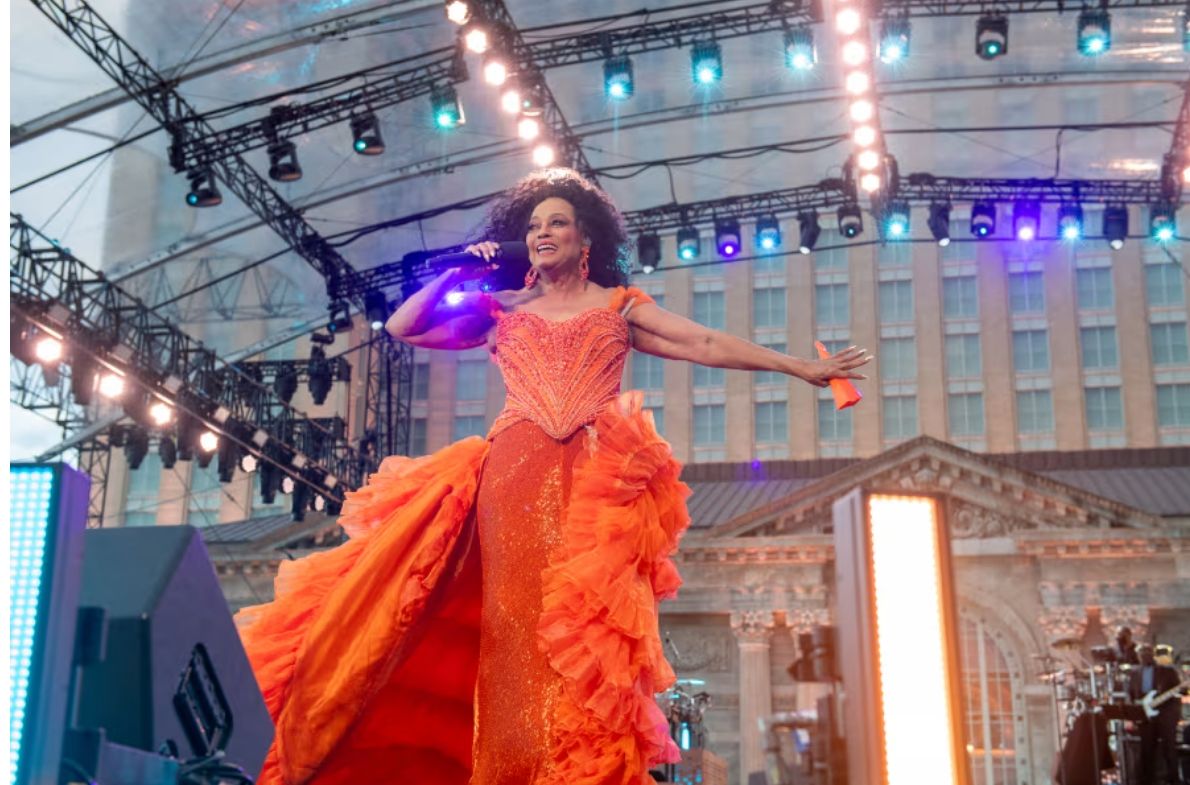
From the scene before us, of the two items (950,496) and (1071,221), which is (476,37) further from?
(950,496)

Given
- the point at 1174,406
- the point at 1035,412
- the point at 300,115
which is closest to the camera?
the point at 300,115

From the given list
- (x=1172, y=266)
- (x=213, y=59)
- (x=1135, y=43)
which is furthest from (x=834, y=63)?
(x=1172, y=266)

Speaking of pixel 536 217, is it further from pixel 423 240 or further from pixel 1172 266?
pixel 1172 266

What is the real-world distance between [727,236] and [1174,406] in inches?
465

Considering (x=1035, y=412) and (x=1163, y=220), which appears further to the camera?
(x=1035, y=412)

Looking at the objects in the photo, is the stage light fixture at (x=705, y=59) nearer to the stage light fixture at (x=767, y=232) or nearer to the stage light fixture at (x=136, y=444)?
the stage light fixture at (x=767, y=232)

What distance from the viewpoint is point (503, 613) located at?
292 centimetres

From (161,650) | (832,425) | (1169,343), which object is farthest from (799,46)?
(1169,343)

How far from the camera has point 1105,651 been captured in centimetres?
1169

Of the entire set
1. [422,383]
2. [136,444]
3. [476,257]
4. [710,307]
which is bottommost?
[476,257]

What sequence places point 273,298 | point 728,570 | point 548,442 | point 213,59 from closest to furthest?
point 548,442
point 213,59
point 273,298
point 728,570

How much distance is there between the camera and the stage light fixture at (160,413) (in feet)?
46.1


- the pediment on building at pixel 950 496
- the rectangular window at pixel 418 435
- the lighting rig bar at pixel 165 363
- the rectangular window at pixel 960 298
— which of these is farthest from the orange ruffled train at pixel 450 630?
the rectangular window at pixel 418 435

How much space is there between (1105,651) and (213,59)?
32.6ft
